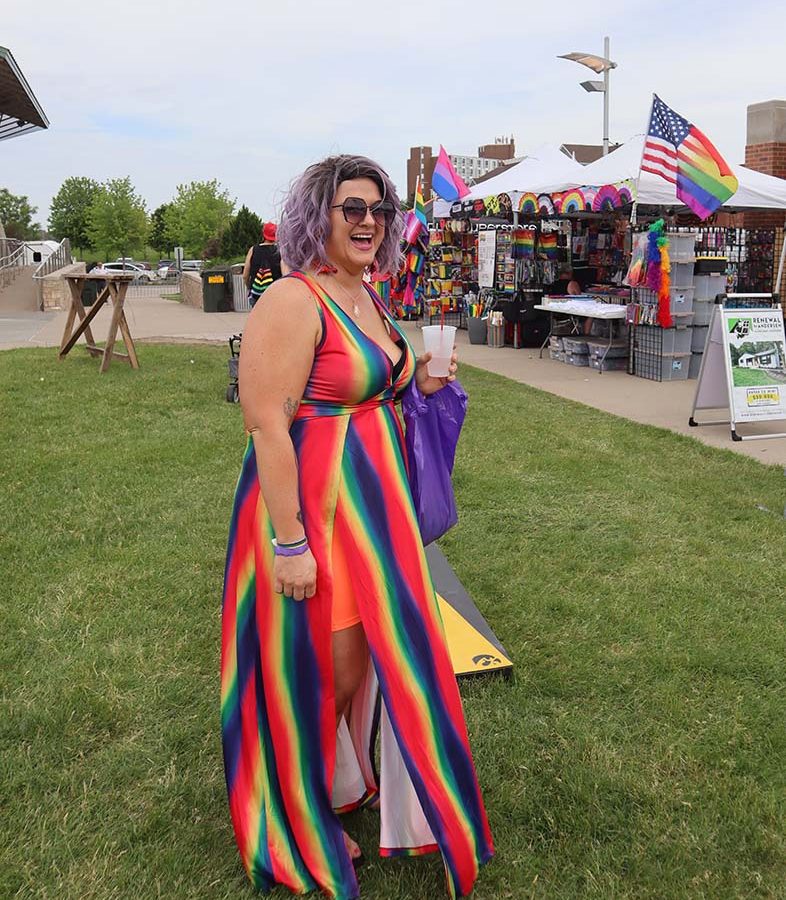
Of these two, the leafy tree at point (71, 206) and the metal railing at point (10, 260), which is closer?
the metal railing at point (10, 260)

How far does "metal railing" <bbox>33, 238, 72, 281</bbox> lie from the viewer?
86.1 ft

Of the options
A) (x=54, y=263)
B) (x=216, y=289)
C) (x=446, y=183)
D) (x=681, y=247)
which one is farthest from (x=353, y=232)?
(x=54, y=263)

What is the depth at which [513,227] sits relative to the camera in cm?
1402

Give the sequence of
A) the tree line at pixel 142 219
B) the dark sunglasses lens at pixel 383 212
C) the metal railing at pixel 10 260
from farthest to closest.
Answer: the tree line at pixel 142 219, the metal railing at pixel 10 260, the dark sunglasses lens at pixel 383 212

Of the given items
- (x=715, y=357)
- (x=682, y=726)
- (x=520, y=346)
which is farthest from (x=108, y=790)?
(x=520, y=346)

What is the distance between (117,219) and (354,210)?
174 feet

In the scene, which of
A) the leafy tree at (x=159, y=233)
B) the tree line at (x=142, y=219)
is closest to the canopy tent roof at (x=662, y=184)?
the tree line at (x=142, y=219)

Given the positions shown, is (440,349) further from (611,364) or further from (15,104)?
(15,104)

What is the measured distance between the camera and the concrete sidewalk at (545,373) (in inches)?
297

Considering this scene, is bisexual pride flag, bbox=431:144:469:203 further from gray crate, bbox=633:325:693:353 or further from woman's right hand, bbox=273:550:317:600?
woman's right hand, bbox=273:550:317:600

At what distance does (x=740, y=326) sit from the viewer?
7.35 m

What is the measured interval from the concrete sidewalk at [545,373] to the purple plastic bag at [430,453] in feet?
16.2

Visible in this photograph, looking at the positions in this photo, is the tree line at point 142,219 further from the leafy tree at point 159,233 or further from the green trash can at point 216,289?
the green trash can at point 216,289

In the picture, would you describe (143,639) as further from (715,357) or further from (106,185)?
(106,185)
